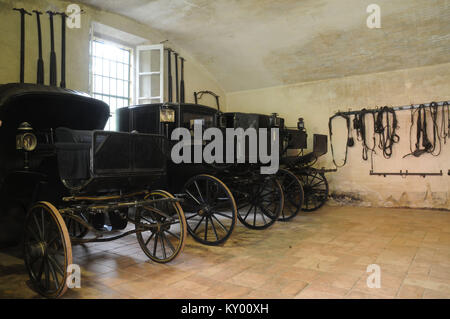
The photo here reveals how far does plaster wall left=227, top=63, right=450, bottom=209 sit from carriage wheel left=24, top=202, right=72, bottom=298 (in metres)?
6.30

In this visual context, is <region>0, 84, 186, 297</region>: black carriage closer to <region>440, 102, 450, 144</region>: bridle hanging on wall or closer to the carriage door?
the carriage door

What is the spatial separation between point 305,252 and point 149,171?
1863 millimetres

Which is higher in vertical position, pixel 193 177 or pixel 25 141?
pixel 25 141

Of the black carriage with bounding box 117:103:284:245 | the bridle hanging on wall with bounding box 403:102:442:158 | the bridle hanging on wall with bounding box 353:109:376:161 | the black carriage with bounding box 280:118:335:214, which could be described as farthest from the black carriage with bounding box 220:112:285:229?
the bridle hanging on wall with bounding box 403:102:442:158

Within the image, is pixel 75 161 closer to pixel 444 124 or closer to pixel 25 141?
pixel 25 141

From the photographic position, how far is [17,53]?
16.0 feet

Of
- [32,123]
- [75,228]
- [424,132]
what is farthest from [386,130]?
[32,123]

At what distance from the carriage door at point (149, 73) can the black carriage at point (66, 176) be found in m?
3.18

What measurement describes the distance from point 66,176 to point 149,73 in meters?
4.67

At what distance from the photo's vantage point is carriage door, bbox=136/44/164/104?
266 inches

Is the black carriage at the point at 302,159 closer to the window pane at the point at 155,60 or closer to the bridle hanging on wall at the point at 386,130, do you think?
the bridle hanging on wall at the point at 386,130

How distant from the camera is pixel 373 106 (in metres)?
6.96

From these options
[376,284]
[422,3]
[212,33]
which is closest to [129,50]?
[212,33]

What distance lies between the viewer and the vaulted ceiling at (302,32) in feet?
18.2
